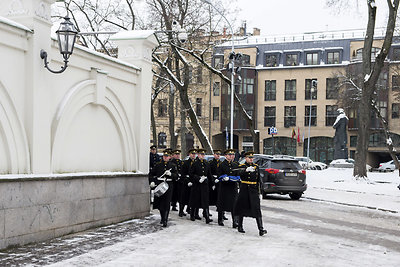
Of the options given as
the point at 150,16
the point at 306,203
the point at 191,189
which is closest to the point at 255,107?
the point at 150,16

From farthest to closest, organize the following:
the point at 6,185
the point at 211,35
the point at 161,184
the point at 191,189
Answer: the point at 211,35
the point at 191,189
the point at 161,184
the point at 6,185

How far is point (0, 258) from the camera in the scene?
890cm

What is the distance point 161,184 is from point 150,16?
2048 centimetres

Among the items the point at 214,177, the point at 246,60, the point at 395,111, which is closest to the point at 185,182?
the point at 214,177

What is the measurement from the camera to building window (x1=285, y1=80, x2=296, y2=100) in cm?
6800

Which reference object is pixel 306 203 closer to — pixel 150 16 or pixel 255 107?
pixel 150 16

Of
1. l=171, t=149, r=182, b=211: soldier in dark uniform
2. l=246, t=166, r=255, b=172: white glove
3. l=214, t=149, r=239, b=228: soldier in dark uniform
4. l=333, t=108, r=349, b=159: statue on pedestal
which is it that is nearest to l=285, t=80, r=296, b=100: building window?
l=333, t=108, r=349, b=159: statue on pedestal

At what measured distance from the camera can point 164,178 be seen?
1383cm

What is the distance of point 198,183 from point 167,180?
1.42 metres

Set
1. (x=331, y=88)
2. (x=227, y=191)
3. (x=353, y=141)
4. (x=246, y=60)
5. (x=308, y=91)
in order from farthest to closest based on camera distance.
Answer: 1. (x=246, y=60)
2. (x=308, y=91)
3. (x=331, y=88)
4. (x=353, y=141)
5. (x=227, y=191)

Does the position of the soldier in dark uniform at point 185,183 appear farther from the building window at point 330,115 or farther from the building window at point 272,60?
the building window at point 272,60

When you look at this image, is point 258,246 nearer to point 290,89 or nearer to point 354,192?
point 354,192

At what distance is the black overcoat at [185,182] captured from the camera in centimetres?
1578

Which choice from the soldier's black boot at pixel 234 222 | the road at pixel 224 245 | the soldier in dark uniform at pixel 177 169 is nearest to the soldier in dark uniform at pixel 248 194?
the road at pixel 224 245
